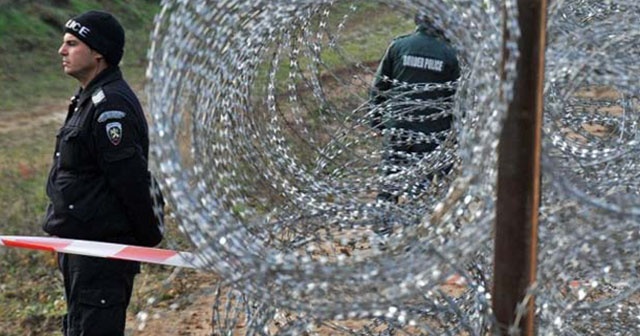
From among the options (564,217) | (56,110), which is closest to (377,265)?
(564,217)

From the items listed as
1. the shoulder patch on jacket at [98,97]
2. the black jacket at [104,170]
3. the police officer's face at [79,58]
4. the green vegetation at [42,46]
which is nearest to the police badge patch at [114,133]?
the black jacket at [104,170]

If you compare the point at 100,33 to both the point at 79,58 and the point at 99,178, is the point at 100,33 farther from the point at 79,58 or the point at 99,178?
the point at 99,178

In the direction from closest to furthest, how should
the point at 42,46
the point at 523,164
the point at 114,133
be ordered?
1. the point at 523,164
2. the point at 114,133
3. the point at 42,46

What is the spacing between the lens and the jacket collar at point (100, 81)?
4535mm

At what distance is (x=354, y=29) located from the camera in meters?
19.2

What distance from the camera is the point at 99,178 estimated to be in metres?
4.51

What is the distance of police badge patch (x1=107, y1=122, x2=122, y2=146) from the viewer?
440cm

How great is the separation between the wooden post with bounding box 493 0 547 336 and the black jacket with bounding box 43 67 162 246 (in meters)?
2.14

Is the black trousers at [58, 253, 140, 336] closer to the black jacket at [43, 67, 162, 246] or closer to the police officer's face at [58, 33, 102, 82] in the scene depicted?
the black jacket at [43, 67, 162, 246]

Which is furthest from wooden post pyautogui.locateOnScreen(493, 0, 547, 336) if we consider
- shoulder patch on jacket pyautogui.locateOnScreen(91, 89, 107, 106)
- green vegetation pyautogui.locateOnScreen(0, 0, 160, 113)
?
green vegetation pyautogui.locateOnScreen(0, 0, 160, 113)

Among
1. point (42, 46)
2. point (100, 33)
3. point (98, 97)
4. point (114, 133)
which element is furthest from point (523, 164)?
point (42, 46)

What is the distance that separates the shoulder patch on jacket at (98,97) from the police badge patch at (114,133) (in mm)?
121

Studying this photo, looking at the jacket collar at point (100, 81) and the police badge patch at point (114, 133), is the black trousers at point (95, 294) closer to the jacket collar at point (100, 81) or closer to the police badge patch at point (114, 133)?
the police badge patch at point (114, 133)

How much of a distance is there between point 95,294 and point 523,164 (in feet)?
8.18
